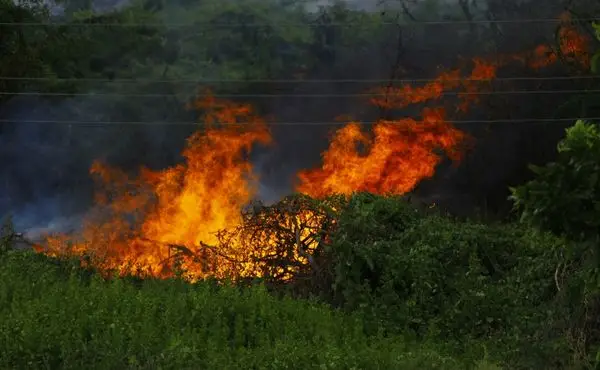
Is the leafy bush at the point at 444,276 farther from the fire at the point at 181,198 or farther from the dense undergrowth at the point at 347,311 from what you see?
the fire at the point at 181,198

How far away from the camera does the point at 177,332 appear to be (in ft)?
36.5

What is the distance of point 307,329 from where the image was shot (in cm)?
1227

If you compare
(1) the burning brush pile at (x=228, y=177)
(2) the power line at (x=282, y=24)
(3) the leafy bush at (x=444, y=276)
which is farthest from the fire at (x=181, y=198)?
(3) the leafy bush at (x=444, y=276)

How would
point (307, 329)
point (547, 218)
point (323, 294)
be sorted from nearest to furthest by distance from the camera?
point (547, 218), point (307, 329), point (323, 294)

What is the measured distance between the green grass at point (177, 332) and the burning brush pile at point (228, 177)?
3909mm

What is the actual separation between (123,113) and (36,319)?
16.1 meters

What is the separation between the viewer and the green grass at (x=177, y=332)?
9.82 metres

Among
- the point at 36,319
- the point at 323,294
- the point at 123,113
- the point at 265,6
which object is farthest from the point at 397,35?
the point at 36,319

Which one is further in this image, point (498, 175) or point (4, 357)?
point (498, 175)

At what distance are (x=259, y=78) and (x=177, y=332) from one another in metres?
15.9

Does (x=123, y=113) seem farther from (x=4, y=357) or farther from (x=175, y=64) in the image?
(x=4, y=357)

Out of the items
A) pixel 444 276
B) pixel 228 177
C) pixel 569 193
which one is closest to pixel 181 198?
pixel 228 177

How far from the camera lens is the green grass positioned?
9.82 m

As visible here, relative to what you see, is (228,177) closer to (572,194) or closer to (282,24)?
(282,24)
